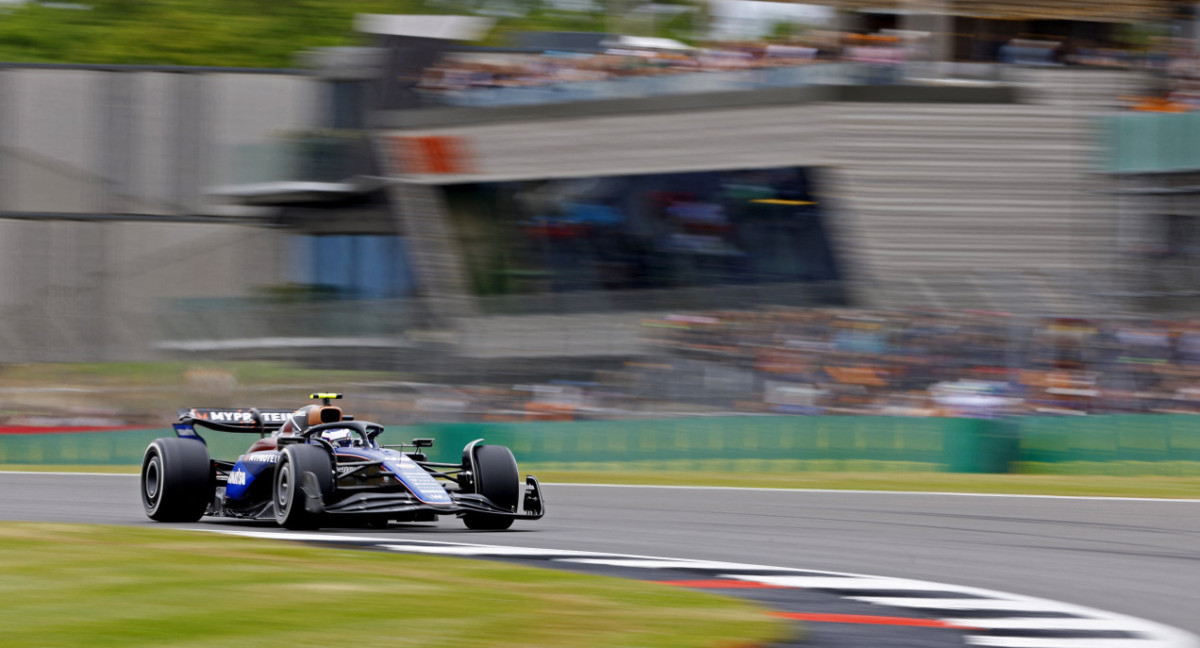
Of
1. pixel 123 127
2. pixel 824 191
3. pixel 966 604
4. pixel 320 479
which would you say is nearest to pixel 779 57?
pixel 824 191

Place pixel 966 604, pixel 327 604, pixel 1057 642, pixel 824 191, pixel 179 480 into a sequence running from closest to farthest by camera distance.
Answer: pixel 1057 642 → pixel 327 604 → pixel 966 604 → pixel 179 480 → pixel 824 191

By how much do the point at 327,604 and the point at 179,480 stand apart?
16.2ft

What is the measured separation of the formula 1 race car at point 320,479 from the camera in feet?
33.7

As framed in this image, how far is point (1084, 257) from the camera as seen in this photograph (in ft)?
71.7

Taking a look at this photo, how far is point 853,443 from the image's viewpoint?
17000mm

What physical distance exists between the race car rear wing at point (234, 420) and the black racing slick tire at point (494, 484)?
5.13ft

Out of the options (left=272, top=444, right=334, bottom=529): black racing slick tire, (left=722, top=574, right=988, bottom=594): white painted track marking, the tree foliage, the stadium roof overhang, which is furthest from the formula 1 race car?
the tree foliage

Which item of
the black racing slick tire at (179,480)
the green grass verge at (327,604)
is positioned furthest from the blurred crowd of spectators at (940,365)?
the green grass verge at (327,604)

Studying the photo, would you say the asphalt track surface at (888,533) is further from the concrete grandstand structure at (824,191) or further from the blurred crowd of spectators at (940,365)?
the concrete grandstand structure at (824,191)

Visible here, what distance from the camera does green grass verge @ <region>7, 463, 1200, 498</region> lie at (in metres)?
14.3

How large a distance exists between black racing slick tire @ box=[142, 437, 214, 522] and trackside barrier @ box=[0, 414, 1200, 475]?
283 inches

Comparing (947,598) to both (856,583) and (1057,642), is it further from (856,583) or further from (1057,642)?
(1057,642)

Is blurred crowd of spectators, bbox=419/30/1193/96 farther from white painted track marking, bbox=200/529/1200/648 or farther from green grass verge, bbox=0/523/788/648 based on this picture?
green grass verge, bbox=0/523/788/648

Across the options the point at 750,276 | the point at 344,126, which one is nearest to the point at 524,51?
the point at 344,126
